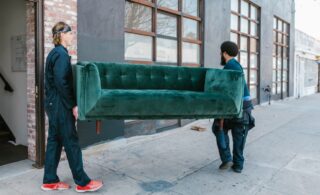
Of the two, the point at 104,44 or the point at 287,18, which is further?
the point at 287,18

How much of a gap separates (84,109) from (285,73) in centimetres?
1433

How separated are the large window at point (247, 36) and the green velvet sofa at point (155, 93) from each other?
6.03 m

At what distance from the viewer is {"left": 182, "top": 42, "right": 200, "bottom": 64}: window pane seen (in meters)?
7.48

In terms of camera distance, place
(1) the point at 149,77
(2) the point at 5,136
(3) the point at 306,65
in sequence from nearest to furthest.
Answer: (1) the point at 149,77
(2) the point at 5,136
(3) the point at 306,65

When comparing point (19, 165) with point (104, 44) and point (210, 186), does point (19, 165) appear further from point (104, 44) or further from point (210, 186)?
point (210, 186)

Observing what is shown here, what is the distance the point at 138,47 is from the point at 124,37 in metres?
0.50

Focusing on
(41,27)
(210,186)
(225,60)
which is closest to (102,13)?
(41,27)

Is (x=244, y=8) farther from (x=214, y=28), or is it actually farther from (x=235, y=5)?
(x=214, y=28)

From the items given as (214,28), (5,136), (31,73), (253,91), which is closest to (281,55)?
(253,91)

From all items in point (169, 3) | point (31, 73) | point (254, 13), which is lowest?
point (31, 73)

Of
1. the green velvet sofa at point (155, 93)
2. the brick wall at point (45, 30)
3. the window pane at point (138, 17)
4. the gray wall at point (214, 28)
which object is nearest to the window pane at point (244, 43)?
the gray wall at point (214, 28)

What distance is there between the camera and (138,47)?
6.08 m

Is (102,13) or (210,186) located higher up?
(102,13)

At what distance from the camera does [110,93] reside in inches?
130
